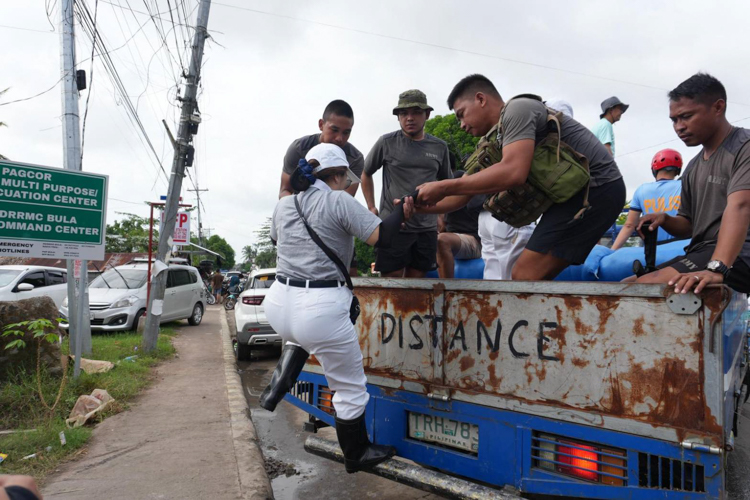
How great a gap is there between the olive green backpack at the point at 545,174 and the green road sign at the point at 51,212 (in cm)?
463

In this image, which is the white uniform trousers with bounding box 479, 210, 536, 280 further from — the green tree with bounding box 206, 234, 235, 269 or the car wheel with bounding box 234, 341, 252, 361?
the green tree with bounding box 206, 234, 235, 269

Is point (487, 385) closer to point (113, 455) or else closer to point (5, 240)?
point (113, 455)

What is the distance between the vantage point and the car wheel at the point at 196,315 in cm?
1329

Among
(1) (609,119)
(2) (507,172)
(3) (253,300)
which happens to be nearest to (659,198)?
(1) (609,119)

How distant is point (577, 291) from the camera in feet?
6.73

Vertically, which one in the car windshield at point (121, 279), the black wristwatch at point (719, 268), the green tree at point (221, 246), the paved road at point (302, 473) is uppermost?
the green tree at point (221, 246)

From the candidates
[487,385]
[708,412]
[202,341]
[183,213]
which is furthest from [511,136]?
[183,213]

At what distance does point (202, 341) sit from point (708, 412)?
10135mm

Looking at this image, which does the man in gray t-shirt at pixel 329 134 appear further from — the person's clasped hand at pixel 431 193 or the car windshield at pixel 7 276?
the car windshield at pixel 7 276

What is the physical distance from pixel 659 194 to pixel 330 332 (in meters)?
3.29

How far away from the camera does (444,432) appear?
248 cm

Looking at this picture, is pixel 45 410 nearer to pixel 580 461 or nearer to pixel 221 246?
pixel 580 461

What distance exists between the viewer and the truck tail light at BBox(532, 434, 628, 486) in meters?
1.93

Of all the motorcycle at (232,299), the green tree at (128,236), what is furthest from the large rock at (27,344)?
the green tree at (128,236)
